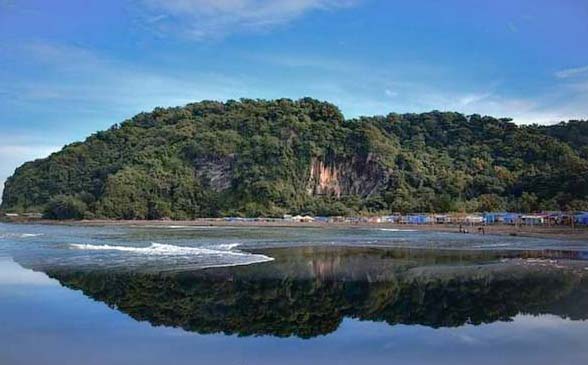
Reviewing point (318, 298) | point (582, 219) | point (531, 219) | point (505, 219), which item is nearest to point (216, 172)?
point (505, 219)

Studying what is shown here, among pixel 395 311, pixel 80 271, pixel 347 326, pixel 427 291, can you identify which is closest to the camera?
pixel 347 326

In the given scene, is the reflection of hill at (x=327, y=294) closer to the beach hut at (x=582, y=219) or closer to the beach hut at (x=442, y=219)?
the beach hut at (x=582, y=219)

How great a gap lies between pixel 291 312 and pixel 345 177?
11821cm

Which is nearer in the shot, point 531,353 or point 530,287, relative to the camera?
point 531,353

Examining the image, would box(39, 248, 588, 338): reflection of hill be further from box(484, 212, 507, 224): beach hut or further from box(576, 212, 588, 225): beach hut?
box(484, 212, 507, 224): beach hut

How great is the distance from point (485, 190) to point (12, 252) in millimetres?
94222

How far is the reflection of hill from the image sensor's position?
40.4 ft

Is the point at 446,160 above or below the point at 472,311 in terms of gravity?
above

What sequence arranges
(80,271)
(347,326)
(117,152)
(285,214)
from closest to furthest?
(347,326)
(80,271)
(285,214)
(117,152)

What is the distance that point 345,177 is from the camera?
131 meters

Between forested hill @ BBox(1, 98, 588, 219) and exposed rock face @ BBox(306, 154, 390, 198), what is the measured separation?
23 centimetres

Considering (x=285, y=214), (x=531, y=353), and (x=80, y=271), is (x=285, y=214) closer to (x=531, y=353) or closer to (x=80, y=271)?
(x=80, y=271)

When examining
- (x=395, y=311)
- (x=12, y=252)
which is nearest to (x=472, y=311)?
(x=395, y=311)

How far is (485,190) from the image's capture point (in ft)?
356
